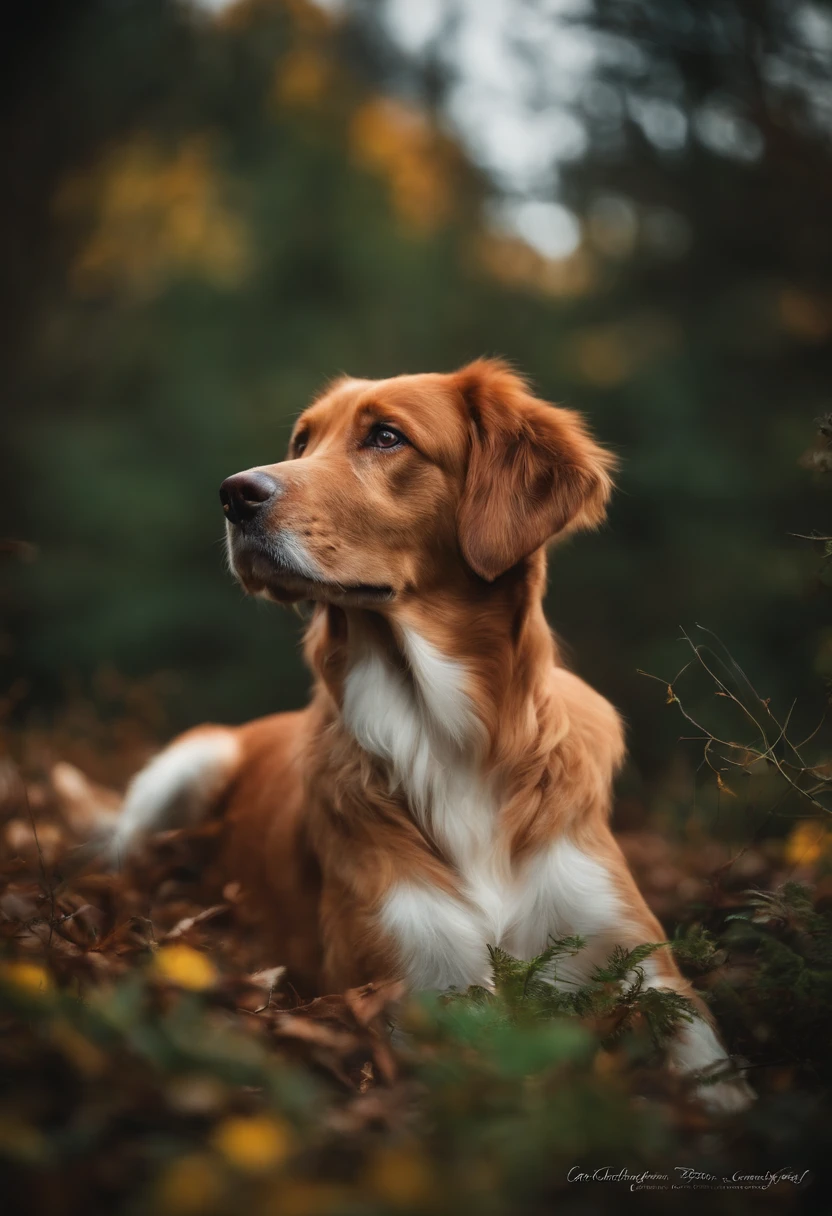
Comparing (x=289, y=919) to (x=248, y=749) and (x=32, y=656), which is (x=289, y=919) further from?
(x=32, y=656)

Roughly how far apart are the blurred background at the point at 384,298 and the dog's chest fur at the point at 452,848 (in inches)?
64.0

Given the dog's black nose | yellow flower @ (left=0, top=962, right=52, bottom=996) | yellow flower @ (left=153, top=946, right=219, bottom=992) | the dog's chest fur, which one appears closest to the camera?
yellow flower @ (left=0, top=962, right=52, bottom=996)

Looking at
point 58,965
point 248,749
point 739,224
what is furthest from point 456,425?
point 739,224

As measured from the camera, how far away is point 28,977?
1.58 meters

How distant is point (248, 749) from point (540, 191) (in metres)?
6.68

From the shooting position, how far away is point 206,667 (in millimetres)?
9180

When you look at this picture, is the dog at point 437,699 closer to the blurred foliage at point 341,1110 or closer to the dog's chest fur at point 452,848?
the dog's chest fur at point 452,848

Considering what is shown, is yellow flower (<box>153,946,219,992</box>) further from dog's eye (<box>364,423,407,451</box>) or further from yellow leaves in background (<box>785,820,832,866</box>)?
yellow leaves in background (<box>785,820,832,866</box>)

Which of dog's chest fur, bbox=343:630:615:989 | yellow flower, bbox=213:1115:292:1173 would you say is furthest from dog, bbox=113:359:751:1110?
yellow flower, bbox=213:1115:292:1173

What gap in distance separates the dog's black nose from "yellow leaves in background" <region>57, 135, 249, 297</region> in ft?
28.7

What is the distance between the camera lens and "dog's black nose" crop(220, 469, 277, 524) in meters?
2.65

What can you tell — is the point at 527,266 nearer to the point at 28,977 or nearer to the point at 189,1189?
Answer: the point at 28,977

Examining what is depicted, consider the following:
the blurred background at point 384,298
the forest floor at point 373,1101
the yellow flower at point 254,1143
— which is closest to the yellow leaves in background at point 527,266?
the blurred background at point 384,298

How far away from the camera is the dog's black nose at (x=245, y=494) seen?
265cm
